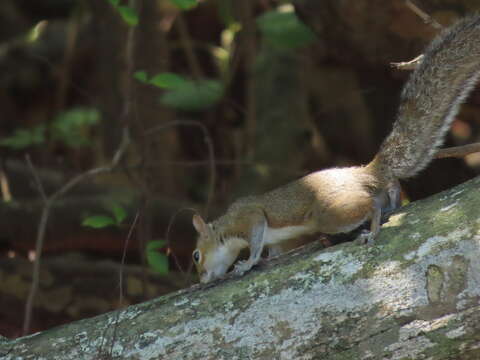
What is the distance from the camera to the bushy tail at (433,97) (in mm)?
2932

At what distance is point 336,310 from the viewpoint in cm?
252

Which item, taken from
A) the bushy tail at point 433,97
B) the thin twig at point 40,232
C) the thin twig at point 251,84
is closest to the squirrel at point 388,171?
the bushy tail at point 433,97

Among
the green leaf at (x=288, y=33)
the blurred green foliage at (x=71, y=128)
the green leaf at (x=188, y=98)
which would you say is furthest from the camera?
the blurred green foliage at (x=71, y=128)

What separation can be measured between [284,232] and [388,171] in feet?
1.90

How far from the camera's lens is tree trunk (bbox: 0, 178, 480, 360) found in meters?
2.42

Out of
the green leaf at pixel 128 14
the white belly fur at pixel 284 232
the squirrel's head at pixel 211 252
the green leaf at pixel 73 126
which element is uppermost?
the green leaf at pixel 128 14

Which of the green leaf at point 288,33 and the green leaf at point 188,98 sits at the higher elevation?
the green leaf at point 288,33

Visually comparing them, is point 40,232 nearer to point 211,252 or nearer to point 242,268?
point 211,252

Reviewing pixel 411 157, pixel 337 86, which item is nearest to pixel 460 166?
pixel 411 157

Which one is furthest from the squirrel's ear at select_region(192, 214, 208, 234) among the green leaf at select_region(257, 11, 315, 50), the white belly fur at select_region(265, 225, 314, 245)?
the green leaf at select_region(257, 11, 315, 50)

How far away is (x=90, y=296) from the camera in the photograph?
477cm

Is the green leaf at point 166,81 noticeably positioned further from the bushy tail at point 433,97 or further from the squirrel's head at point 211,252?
the bushy tail at point 433,97

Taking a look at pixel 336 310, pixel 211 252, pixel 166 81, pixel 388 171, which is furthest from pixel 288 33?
pixel 336 310

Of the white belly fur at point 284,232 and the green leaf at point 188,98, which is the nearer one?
the white belly fur at point 284,232
